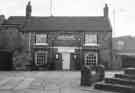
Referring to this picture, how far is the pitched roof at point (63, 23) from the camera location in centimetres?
2836

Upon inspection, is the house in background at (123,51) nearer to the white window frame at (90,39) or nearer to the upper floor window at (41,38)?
the white window frame at (90,39)

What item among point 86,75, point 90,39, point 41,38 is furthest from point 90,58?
point 86,75

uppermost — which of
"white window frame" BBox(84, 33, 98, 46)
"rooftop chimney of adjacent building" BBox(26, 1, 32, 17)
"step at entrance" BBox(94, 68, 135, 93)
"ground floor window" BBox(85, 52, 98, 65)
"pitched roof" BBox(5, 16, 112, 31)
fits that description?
"rooftop chimney of adjacent building" BBox(26, 1, 32, 17)

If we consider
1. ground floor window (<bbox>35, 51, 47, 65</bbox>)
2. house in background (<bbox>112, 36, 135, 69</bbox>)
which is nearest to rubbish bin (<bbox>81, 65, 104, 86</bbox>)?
ground floor window (<bbox>35, 51, 47, 65</bbox>)

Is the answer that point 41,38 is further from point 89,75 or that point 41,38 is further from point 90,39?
point 89,75

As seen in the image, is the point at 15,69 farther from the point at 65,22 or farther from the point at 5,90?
the point at 5,90

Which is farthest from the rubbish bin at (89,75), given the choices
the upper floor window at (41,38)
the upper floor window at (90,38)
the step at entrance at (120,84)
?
the upper floor window at (41,38)

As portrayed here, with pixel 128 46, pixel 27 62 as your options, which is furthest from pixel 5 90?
pixel 128 46

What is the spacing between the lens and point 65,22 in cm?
3019

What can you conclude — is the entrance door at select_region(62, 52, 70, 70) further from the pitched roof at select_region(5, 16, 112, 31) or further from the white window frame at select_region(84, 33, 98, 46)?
the pitched roof at select_region(5, 16, 112, 31)

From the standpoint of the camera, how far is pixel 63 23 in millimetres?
29891

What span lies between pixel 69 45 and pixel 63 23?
3.60m

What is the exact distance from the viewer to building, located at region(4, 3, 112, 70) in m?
27.5

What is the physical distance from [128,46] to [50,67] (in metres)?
30.8
